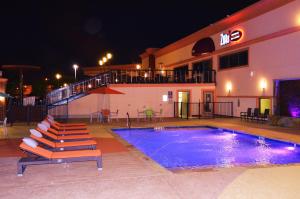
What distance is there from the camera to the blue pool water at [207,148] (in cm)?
1016

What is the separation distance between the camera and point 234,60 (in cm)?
2261

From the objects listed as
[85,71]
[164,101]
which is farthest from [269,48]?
[85,71]

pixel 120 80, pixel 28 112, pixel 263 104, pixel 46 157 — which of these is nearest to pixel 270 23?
pixel 263 104

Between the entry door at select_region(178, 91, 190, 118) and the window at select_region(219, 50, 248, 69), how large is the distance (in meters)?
3.43

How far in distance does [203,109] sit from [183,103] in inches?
73.3

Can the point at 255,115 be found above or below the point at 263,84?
below

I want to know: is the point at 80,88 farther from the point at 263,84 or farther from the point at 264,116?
the point at 264,116

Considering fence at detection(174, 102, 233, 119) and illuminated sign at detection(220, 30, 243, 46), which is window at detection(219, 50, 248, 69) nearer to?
illuminated sign at detection(220, 30, 243, 46)

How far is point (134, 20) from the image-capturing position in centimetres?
4988

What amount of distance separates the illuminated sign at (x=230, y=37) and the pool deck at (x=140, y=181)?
15042 millimetres

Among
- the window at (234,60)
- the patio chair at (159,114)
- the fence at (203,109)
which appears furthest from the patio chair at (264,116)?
the patio chair at (159,114)

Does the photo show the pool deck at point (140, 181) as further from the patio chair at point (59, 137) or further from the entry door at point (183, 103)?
the entry door at point (183, 103)

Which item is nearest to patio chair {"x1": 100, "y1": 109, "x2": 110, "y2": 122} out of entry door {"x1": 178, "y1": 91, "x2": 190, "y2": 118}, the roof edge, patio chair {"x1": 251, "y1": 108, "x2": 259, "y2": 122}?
entry door {"x1": 178, "y1": 91, "x2": 190, "y2": 118}

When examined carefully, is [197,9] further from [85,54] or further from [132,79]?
[132,79]
